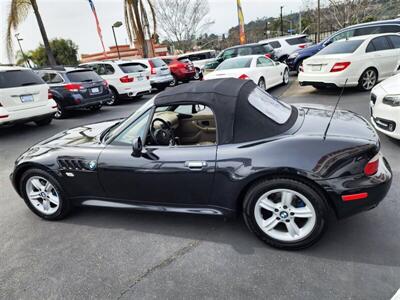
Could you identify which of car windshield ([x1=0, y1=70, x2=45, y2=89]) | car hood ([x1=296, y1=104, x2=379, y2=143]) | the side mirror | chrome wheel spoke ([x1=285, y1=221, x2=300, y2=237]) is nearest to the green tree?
car windshield ([x1=0, y1=70, x2=45, y2=89])

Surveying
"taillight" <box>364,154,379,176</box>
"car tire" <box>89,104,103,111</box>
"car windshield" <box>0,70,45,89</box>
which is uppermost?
"car windshield" <box>0,70,45,89</box>

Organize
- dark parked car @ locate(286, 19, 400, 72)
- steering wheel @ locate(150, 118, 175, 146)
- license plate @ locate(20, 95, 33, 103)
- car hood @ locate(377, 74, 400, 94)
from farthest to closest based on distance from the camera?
dark parked car @ locate(286, 19, 400, 72) < license plate @ locate(20, 95, 33, 103) < car hood @ locate(377, 74, 400, 94) < steering wheel @ locate(150, 118, 175, 146)

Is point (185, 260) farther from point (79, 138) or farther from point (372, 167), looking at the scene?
point (79, 138)

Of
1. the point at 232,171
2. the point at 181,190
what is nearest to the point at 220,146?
the point at 232,171

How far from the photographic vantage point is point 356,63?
24.7 feet

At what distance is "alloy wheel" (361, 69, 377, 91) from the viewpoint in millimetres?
7805

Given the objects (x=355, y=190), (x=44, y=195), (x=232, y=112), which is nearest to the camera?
(x=355, y=190)

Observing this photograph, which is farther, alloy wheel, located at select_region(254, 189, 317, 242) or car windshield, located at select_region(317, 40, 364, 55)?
car windshield, located at select_region(317, 40, 364, 55)

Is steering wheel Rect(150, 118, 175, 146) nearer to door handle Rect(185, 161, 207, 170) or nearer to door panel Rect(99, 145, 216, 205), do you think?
door panel Rect(99, 145, 216, 205)

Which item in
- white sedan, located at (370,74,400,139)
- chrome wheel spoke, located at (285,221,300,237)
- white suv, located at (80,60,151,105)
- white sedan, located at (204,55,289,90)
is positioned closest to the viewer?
chrome wheel spoke, located at (285,221,300,237)

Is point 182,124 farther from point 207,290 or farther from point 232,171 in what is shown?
point 207,290

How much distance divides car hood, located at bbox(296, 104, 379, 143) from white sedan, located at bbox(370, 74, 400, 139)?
4.87ft

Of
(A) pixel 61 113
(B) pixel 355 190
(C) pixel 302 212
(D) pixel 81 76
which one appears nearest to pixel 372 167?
(B) pixel 355 190

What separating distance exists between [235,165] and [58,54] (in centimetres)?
4679
